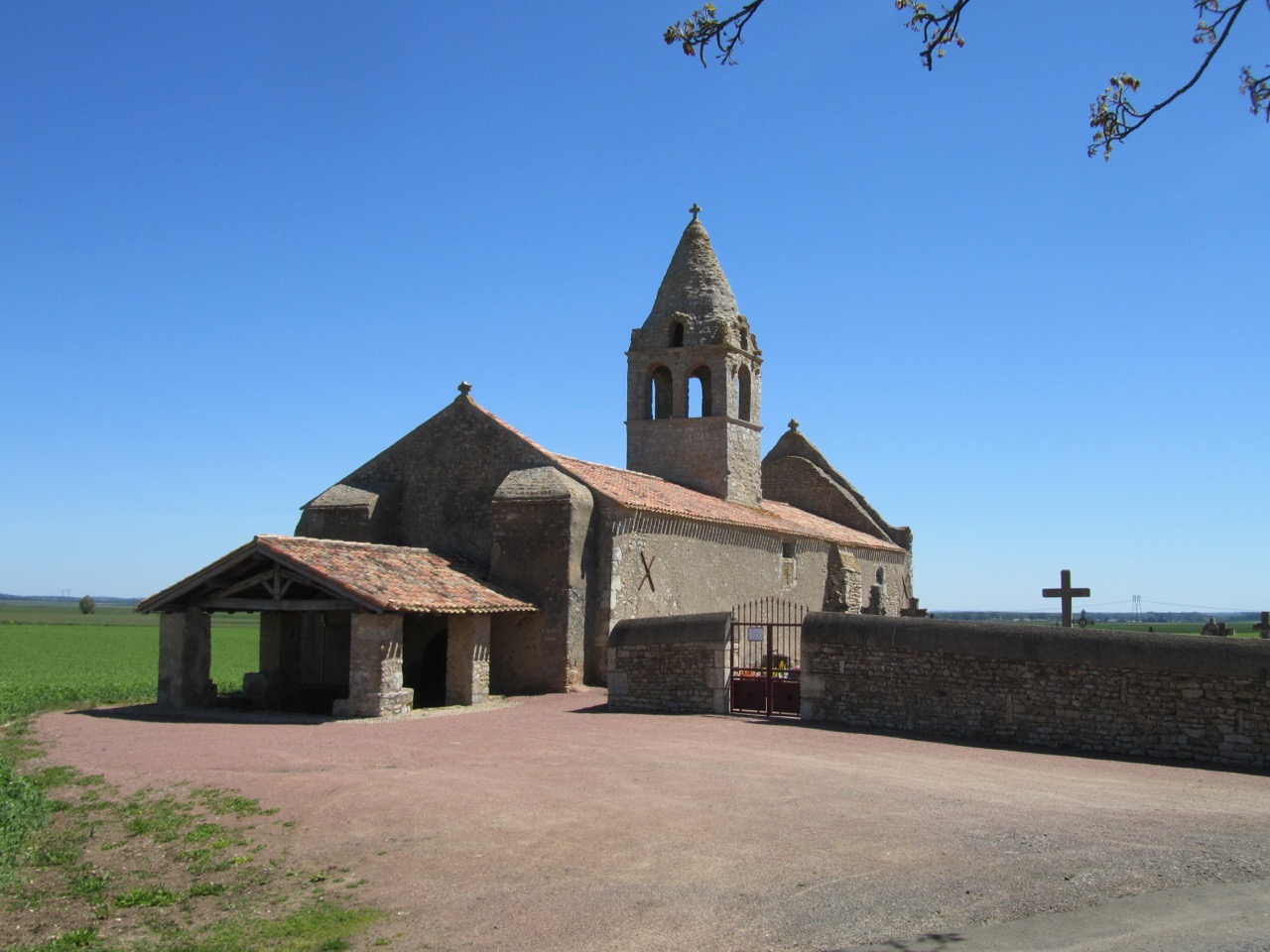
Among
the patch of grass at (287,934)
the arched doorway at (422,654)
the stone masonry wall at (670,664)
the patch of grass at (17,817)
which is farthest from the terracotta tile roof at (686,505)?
the patch of grass at (287,934)

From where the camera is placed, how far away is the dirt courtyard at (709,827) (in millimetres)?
7555

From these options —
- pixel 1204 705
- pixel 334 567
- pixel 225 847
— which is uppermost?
pixel 334 567

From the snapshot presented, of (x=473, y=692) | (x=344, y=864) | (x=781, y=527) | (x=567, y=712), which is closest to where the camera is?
(x=344, y=864)

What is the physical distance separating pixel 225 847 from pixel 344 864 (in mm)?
1355

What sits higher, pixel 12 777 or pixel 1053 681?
pixel 1053 681

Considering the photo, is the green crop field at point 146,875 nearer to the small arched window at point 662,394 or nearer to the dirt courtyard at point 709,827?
the dirt courtyard at point 709,827

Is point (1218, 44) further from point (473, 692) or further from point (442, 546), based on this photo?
point (442, 546)

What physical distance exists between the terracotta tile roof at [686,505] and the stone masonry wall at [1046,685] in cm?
649

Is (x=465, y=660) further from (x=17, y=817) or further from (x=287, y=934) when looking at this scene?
(x=287, y=934)

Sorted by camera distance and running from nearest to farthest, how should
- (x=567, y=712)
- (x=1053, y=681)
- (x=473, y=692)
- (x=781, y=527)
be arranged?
1. (x=1053, y=681)
2. (x=567, y=712)
3. (x=473, y=692)
4. (x=781, y=527)

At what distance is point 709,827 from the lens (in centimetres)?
970

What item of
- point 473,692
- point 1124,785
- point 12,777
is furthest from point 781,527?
point 12,777

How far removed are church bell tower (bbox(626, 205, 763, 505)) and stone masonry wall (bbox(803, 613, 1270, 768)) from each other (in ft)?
41.7

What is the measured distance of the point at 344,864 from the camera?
9.09 m
